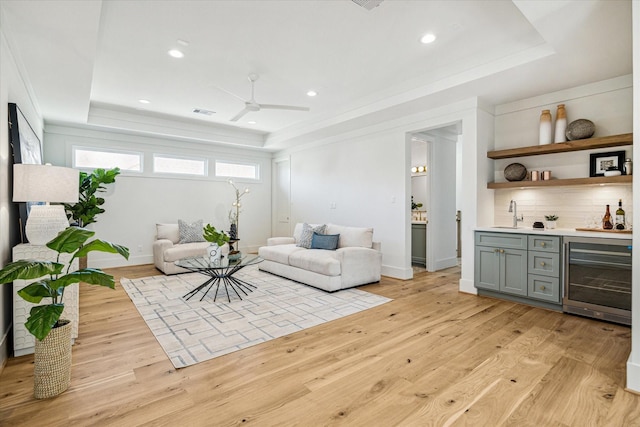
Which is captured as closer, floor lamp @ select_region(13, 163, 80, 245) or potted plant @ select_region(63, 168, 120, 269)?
floor lamp @ select_region(13, 163, 80, 245)

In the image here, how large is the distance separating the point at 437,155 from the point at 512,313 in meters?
3.33

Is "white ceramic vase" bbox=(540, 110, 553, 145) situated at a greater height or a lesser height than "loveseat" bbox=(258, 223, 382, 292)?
greater

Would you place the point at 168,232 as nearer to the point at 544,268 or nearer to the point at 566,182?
the point at 544,268

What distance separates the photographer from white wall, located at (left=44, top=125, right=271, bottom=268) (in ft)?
19.8

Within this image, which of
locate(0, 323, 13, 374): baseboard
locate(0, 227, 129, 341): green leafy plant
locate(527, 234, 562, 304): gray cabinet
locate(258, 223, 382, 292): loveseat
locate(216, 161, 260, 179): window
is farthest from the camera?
locate(216, 161, 260, 179): window

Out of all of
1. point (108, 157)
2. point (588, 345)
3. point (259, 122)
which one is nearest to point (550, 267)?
point (588, 345)

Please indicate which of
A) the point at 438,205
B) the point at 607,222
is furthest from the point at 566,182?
the point at 438,205

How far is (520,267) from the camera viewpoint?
12.7ft

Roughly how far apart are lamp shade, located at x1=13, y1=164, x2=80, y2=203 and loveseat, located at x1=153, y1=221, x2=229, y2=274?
2767 mm

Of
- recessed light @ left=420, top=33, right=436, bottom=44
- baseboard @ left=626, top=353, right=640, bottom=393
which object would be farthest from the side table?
baseboard @ left=626, top=353, right=640, bottom=393

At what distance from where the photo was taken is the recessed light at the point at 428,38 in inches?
126

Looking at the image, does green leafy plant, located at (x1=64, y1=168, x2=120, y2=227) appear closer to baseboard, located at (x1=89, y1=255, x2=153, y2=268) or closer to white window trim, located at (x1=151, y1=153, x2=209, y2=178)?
baseboard, located at (x1=89, y1=255, x2=153, y2=268)

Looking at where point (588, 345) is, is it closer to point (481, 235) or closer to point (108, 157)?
point (481, 235)

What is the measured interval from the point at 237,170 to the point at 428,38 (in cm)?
581
